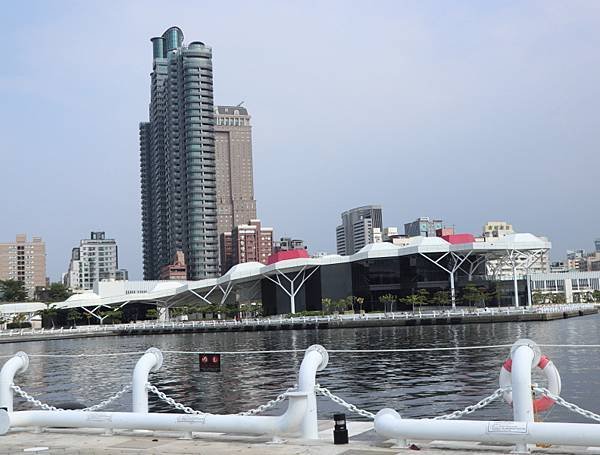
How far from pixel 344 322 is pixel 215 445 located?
81688 millimetres

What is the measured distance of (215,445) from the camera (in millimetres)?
10977

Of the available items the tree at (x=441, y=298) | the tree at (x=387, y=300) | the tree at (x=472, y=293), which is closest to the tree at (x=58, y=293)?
the tree at (x=387, y=300)

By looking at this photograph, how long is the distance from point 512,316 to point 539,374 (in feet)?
200

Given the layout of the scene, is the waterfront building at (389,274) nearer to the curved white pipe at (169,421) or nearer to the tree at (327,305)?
the tree at (327,305)

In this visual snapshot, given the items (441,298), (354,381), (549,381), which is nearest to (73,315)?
(441,298)

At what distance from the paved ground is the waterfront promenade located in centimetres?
7845

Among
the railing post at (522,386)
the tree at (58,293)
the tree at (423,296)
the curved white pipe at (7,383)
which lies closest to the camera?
the railing post at (522,386)

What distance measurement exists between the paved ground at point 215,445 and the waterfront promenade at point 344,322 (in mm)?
78450

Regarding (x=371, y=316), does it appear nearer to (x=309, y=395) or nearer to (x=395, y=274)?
Answer: (x=395, y=274)

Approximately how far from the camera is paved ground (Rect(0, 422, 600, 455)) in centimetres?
985

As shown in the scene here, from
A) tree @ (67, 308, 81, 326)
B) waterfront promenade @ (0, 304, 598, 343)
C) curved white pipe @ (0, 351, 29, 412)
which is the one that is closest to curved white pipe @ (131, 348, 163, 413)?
curved white pipe @ (0, 351, 29, 412)

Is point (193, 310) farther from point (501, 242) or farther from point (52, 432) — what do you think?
point (52, 432)

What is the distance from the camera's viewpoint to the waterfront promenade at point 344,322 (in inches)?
3492

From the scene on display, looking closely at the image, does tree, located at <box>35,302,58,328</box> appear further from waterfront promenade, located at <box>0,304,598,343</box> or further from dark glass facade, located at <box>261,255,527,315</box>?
dark glass facade, located at <box>261,255,527,315</box>
